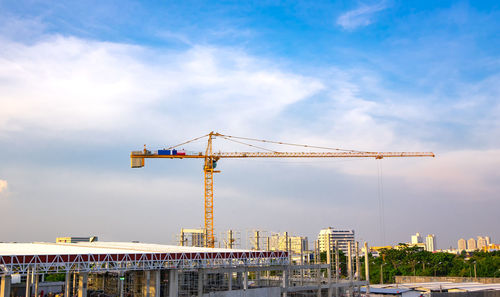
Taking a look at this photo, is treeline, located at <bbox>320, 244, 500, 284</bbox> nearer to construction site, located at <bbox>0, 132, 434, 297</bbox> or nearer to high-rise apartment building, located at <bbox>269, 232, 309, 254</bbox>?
high-rise apartment building, located at <bbox>269, 232, 309, 254</bbox>

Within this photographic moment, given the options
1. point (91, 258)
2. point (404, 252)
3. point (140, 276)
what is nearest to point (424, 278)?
point (404, 252)

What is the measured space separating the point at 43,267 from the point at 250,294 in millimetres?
25291

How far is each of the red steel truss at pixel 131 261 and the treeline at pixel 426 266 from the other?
193 ft

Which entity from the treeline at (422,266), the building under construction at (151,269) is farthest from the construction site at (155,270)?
the treeline at (422,266)

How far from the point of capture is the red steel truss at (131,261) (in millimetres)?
39500

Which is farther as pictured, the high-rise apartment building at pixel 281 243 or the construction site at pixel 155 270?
the high-rise apartment building at pixel 281 243

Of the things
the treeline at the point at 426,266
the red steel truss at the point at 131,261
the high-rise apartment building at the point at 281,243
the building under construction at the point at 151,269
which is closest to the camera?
the red steel truss at the point at 131,261

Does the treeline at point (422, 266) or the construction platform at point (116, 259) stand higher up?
the construction platform at point (116, 259)

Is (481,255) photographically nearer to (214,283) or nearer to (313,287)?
(313,287)

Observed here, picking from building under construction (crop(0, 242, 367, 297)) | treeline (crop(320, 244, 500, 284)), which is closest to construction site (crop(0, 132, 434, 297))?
building under construction (crop(0, 242, 367, 297))

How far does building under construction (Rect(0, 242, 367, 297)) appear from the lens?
40.5 m

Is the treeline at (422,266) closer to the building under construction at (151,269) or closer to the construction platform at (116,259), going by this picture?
the building under construction at (151,269)

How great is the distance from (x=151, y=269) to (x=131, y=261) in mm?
2719

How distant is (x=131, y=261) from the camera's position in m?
45.5
